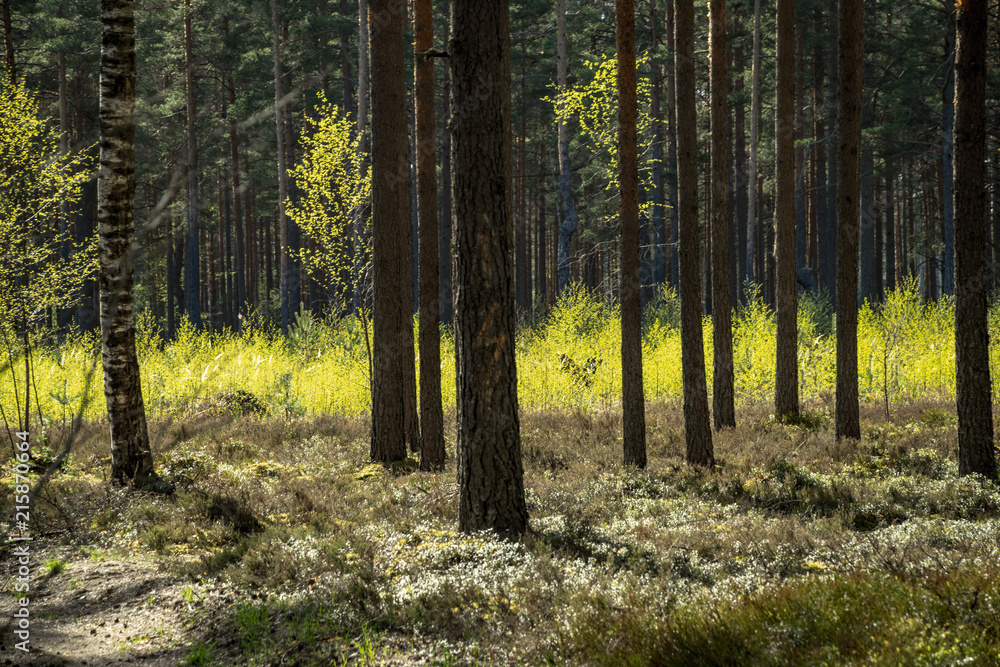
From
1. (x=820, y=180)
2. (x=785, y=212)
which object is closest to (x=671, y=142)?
(x=820, y=180)

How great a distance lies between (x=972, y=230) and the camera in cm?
766

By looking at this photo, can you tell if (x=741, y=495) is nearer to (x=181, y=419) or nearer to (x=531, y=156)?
(x=181, y=419)

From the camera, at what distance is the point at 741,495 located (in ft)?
27.4

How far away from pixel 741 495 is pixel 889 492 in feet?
5.31

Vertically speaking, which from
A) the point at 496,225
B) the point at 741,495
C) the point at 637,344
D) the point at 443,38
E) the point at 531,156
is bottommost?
the point at 741,495

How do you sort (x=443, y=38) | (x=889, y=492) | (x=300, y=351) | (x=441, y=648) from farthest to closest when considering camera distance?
(x=443, y=38) < (x=300, y=351) < (x=889, y=492) < (x=441, y=648)

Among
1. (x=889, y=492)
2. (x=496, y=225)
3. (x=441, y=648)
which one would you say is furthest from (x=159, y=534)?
(x=889, y=492)

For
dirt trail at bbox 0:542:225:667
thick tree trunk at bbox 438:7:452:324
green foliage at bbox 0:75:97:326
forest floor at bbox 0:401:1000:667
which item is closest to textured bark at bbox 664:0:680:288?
thick tree trunk at bbox 438:7:452:324

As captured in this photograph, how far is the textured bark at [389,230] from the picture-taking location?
10.1 meters

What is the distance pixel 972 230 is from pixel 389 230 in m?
7.63

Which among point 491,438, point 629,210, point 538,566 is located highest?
point 629,210

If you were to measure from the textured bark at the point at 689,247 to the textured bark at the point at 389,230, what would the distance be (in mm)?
A: 4166

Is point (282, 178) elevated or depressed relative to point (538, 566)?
elevated

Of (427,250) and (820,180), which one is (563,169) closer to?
(427,250)
